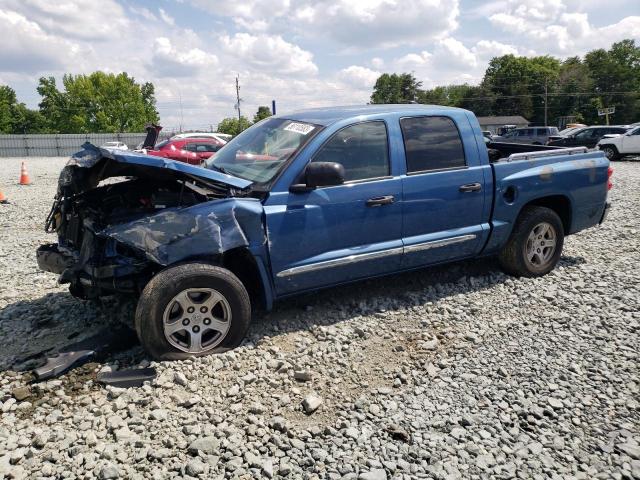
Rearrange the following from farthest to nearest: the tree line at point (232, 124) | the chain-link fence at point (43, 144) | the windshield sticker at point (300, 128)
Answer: the tree line at point (232, 124) < the chain-link fence at point (43, 144) < the windshield sticker at point (300, 128)

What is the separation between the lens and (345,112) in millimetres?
4371

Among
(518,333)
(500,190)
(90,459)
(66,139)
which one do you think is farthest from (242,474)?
(66,139)

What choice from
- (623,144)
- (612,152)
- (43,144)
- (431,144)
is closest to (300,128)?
(431,144)

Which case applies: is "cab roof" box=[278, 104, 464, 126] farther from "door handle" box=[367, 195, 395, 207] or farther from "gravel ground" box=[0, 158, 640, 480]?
"gravel ground" box=[0, 158, 640, 480]

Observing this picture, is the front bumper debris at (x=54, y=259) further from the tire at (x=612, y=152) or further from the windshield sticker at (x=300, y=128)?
the tire at (x=612, y=152)

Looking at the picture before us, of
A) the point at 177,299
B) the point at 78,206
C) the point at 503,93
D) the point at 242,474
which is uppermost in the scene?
the point at 503,93

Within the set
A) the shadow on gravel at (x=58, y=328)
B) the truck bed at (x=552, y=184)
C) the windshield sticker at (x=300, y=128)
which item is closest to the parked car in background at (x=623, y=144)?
the truck bed at (x=552, y=184)

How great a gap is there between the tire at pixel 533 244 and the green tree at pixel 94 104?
78.2 metres

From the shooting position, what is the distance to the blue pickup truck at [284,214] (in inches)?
137

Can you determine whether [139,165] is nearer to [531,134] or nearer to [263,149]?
[263,149]

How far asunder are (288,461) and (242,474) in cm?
25

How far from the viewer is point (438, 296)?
4742 millimetres

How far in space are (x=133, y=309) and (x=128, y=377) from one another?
1.28 metres

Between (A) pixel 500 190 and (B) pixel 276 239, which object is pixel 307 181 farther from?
(A) pixel 500 190
